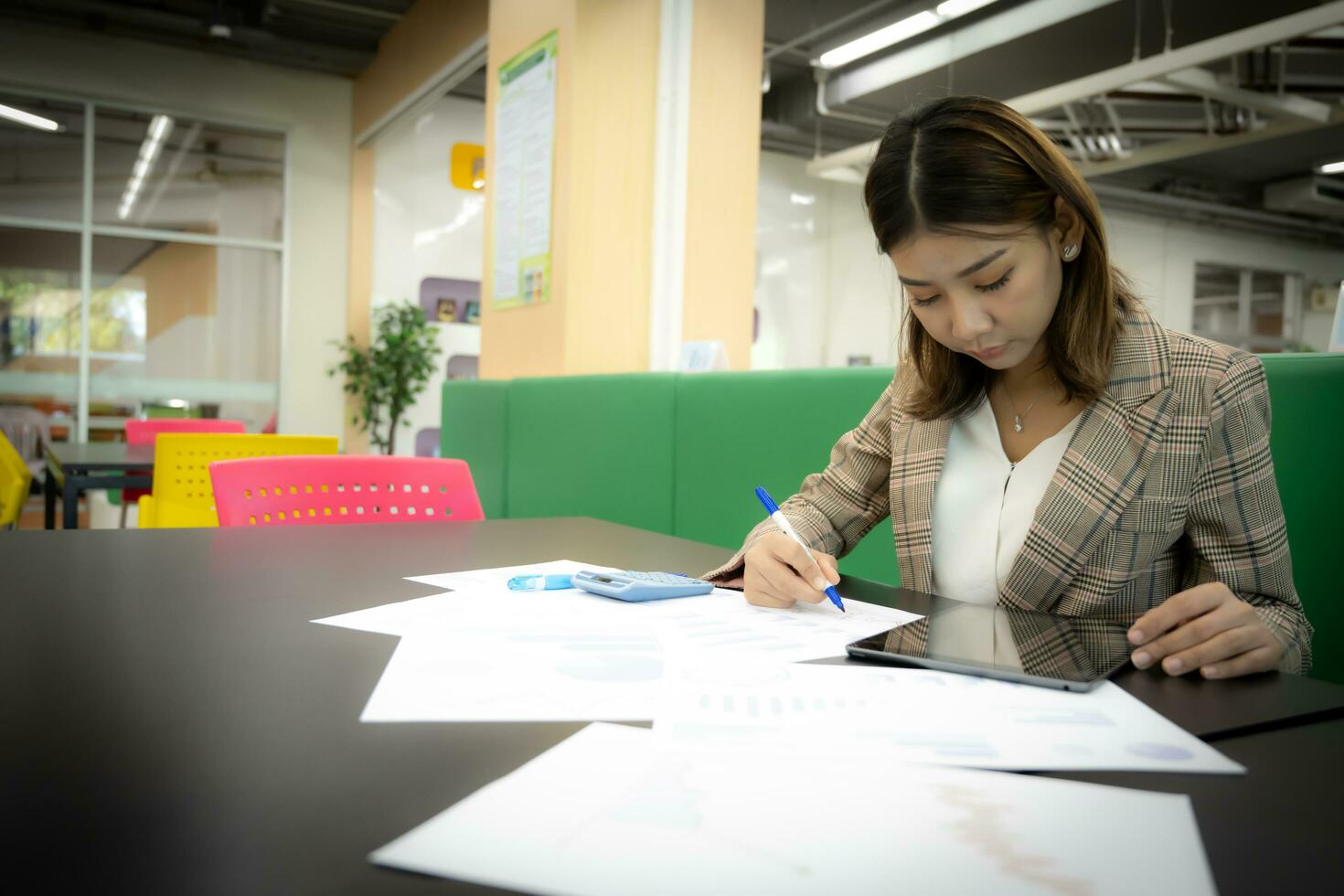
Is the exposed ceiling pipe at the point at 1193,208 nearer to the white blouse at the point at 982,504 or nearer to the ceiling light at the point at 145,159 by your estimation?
the white blouse at the point at 982,504

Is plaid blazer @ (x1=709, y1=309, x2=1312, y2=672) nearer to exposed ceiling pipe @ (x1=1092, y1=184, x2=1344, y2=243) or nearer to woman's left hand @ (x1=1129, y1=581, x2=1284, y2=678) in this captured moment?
woman's left hand @ (x1=1129, y1=581, x2=1284, y2=678)

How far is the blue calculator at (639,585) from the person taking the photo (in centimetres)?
89

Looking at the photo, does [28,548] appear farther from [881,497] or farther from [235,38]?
[235,38]

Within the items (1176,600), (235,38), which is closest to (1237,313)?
(235,38)

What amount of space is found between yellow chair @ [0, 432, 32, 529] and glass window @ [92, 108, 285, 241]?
3533 mm

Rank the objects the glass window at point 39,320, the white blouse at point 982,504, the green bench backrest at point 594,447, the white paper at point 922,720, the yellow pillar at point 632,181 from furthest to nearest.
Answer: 1. the glass window at point 39,320
2. the yellow pillar at point 632,181
3. the green bench backrest at point 594,447
4. the white blouse at point 982,504
5. the white paper at point 922,720

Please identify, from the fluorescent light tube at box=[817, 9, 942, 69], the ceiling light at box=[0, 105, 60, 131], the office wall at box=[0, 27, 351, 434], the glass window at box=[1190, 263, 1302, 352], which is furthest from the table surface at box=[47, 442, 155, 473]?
the glass window at box=[1190, 263, 1302, 352]

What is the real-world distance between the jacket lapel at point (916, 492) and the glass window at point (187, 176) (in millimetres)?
6886

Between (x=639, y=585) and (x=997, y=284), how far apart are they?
523 mm

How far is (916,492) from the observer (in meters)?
1.16

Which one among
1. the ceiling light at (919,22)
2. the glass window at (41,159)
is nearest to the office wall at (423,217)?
the glass window at (41,159)

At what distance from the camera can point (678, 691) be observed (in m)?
0.60

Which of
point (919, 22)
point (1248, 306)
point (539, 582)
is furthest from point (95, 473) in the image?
point (1248, 306)

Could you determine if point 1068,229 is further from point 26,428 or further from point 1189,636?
point 26,428
